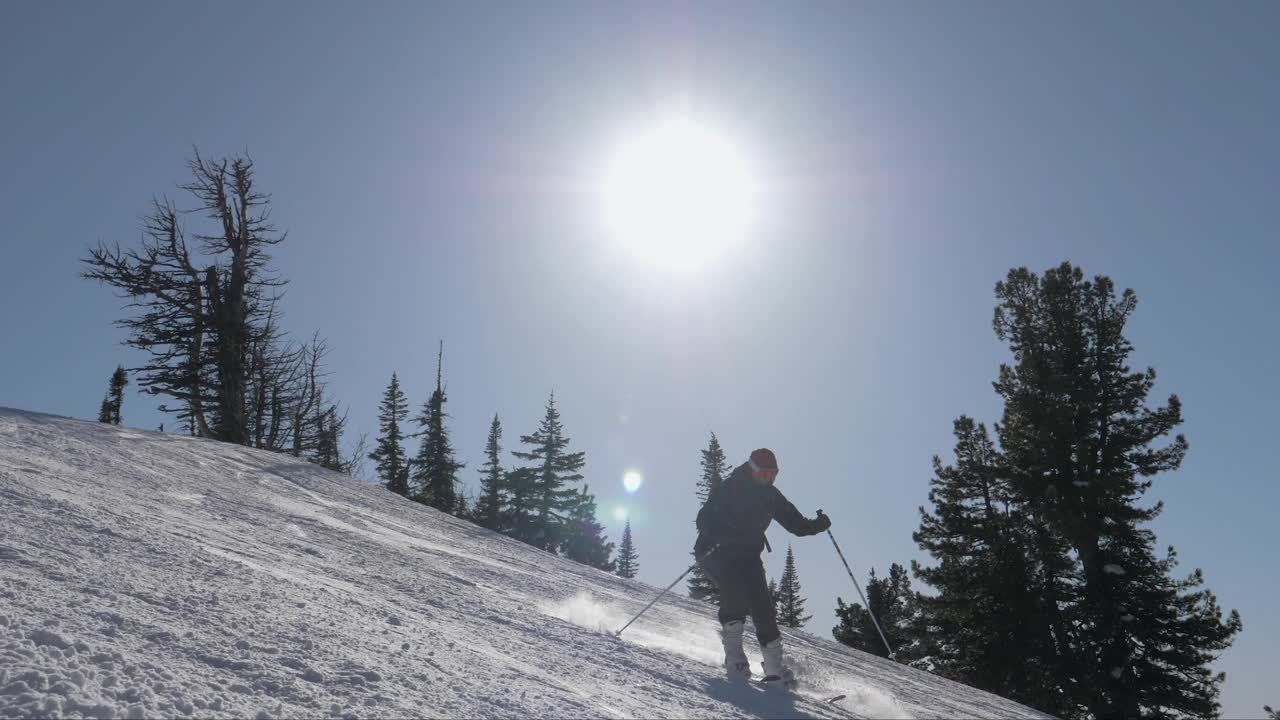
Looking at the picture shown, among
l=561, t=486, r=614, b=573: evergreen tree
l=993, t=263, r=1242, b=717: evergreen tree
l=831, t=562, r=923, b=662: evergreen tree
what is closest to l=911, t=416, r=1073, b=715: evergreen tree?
l=993, t=263, r=1242, b=717: evergreen tree

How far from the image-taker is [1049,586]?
24.6m

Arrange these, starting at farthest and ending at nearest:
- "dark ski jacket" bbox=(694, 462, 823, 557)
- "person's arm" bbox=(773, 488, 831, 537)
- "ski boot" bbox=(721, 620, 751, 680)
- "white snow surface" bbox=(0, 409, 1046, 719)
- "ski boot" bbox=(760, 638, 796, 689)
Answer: "person's arm" bbox=(773, 488, 831, 537), "dark ski jacket" bbox=(694, 462, 823, 557), "ski boot" bbox=(721, 620, 751, 680), "ski boot" bbox=(760, 638, 796, 689), "white snow surface" bbox=(0, 409, 1046, 719)

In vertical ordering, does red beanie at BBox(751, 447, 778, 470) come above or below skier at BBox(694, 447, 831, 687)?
above

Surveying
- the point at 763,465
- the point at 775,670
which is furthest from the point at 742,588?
the point at 763,465

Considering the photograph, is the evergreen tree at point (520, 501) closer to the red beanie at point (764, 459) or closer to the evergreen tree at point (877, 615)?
the evergreen tree at point (877, 615)

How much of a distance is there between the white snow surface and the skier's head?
1756 millimetres

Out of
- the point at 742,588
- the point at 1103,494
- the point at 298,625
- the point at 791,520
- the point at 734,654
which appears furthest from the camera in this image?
the point at 1103,494

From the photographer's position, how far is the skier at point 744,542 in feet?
20.8

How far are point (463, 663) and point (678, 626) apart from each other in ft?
15.9

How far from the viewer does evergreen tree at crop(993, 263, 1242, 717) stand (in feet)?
71.4

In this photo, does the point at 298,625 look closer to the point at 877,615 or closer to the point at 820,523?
the point at 820,523

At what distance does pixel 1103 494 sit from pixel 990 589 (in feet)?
16.4

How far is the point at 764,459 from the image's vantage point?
691 centimetres

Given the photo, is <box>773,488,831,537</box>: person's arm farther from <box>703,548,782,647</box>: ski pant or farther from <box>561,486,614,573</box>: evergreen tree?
<box>561,486,614,573</box>: evergreen tree
